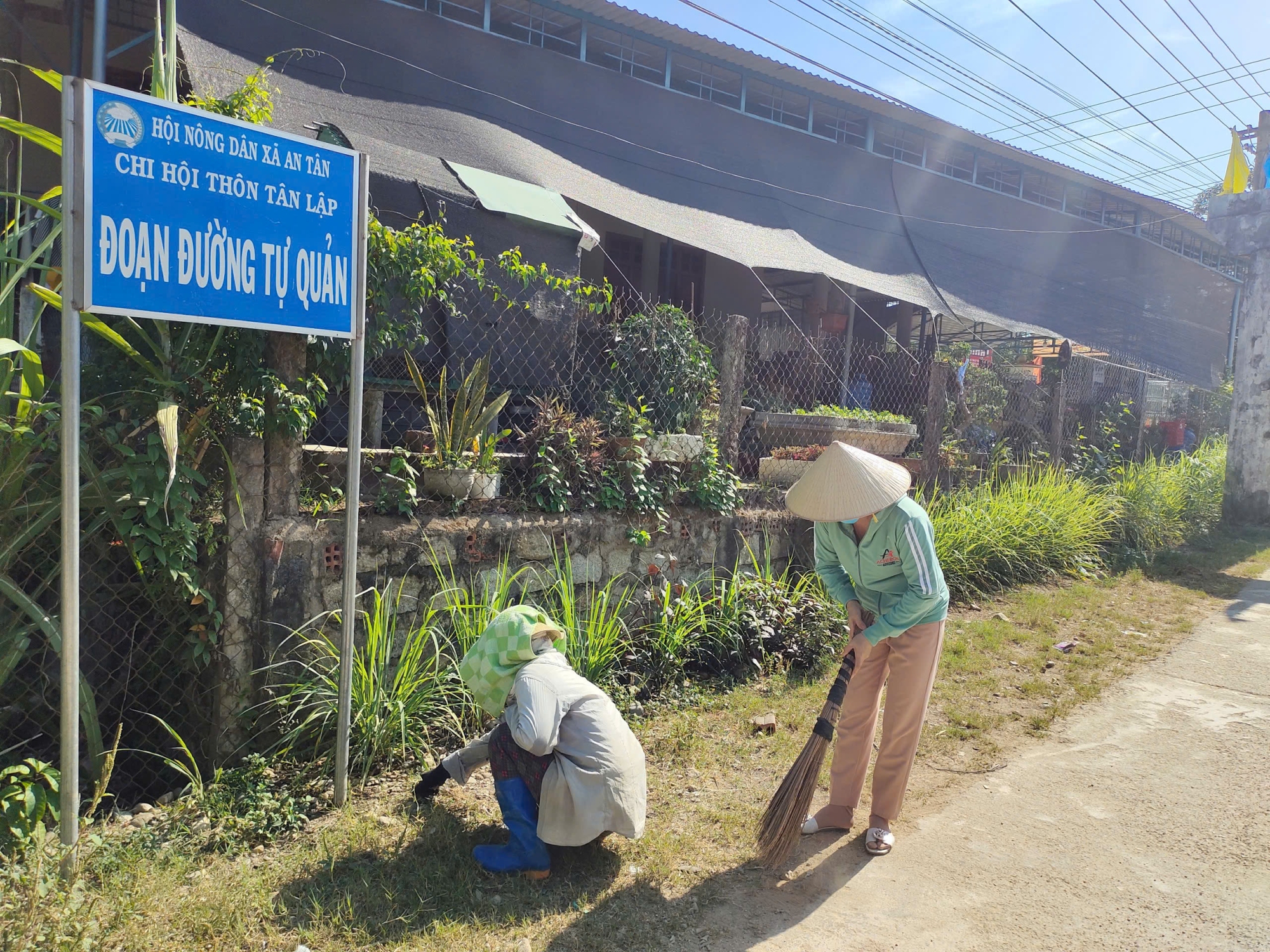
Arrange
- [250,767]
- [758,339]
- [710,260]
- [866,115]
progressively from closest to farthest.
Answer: [250,767]
[758,339]
[710,260]
[866,115]

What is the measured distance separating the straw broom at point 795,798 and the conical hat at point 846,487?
2.08ft

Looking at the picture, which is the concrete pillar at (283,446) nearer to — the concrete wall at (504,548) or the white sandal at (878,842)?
the concrete wall at (504,548)

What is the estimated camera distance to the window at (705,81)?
1082cm

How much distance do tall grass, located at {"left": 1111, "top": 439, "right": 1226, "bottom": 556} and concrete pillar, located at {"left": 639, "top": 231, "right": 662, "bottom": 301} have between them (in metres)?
5.81

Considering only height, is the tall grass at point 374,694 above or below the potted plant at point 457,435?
below

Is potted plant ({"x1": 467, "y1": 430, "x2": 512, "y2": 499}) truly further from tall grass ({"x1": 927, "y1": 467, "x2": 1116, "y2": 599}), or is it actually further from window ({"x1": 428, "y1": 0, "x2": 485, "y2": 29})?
window ({"x1": 428, "y1": 0, "x2": 485, "y2": 29})

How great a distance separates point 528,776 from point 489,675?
1.20 feet

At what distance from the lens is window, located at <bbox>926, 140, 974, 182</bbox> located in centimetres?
1385

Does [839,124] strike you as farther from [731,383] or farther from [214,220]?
[214,220]

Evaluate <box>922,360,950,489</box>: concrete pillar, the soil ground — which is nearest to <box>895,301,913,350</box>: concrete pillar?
<box>922,360,950,489</box>: concrete pillar

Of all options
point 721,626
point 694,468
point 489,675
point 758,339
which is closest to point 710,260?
point 758,339

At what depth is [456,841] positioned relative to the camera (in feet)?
9.57

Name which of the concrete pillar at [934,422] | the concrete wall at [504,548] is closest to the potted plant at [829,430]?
the concrete pillar at [934,422]

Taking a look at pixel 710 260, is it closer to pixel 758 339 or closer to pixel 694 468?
pixel 758 339
